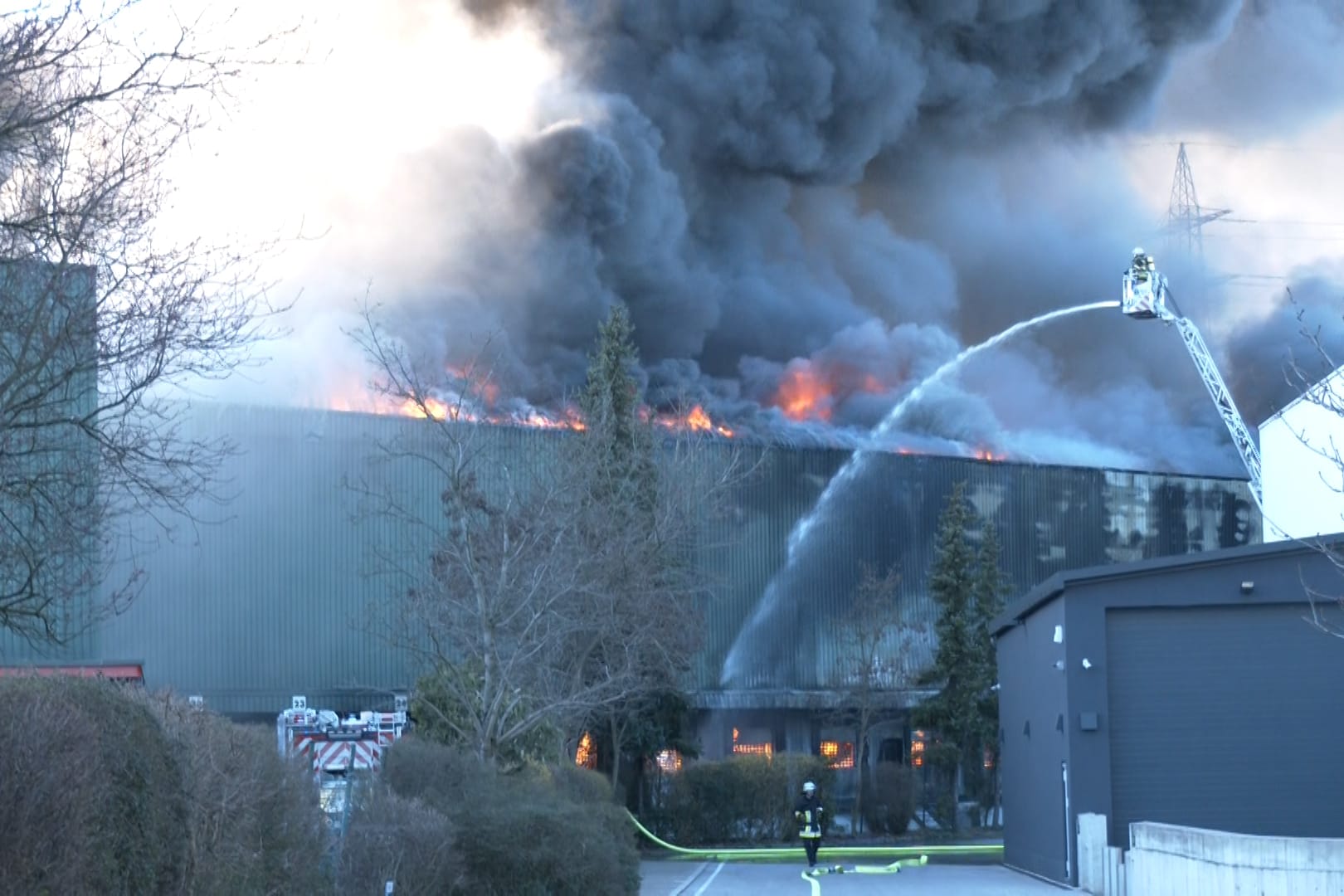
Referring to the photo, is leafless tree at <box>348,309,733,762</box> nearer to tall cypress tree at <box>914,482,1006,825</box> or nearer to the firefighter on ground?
the firefighter on ground

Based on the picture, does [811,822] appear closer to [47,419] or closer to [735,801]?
[735,801]

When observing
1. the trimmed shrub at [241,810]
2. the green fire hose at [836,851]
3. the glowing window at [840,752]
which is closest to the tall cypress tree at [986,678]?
the glowing window at [840,752]

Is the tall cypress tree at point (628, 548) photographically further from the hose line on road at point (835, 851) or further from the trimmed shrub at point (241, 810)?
the trimmed shrub at point (241, 810)

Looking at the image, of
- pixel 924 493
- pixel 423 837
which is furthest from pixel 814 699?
pixel 423 837

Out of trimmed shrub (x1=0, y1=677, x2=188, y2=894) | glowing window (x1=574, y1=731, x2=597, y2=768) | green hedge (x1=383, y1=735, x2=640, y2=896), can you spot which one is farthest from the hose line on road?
trimmed shrub (x1=0, y1=677, x2=188, y2=894)

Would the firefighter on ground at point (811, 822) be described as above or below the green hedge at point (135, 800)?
below

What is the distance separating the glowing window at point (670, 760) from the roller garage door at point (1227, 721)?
15911 mm

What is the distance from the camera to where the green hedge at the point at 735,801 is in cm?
3753

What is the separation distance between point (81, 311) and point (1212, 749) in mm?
20570

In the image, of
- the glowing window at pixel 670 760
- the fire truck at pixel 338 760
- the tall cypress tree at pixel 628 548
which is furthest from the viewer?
the glowing window at pixel 670 760

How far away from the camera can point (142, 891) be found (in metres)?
7.28

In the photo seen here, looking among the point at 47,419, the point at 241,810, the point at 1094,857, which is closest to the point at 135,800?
the point at 241,810

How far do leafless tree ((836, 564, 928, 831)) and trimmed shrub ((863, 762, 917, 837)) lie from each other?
609 mm

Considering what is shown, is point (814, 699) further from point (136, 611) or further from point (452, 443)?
point (452, 443)
